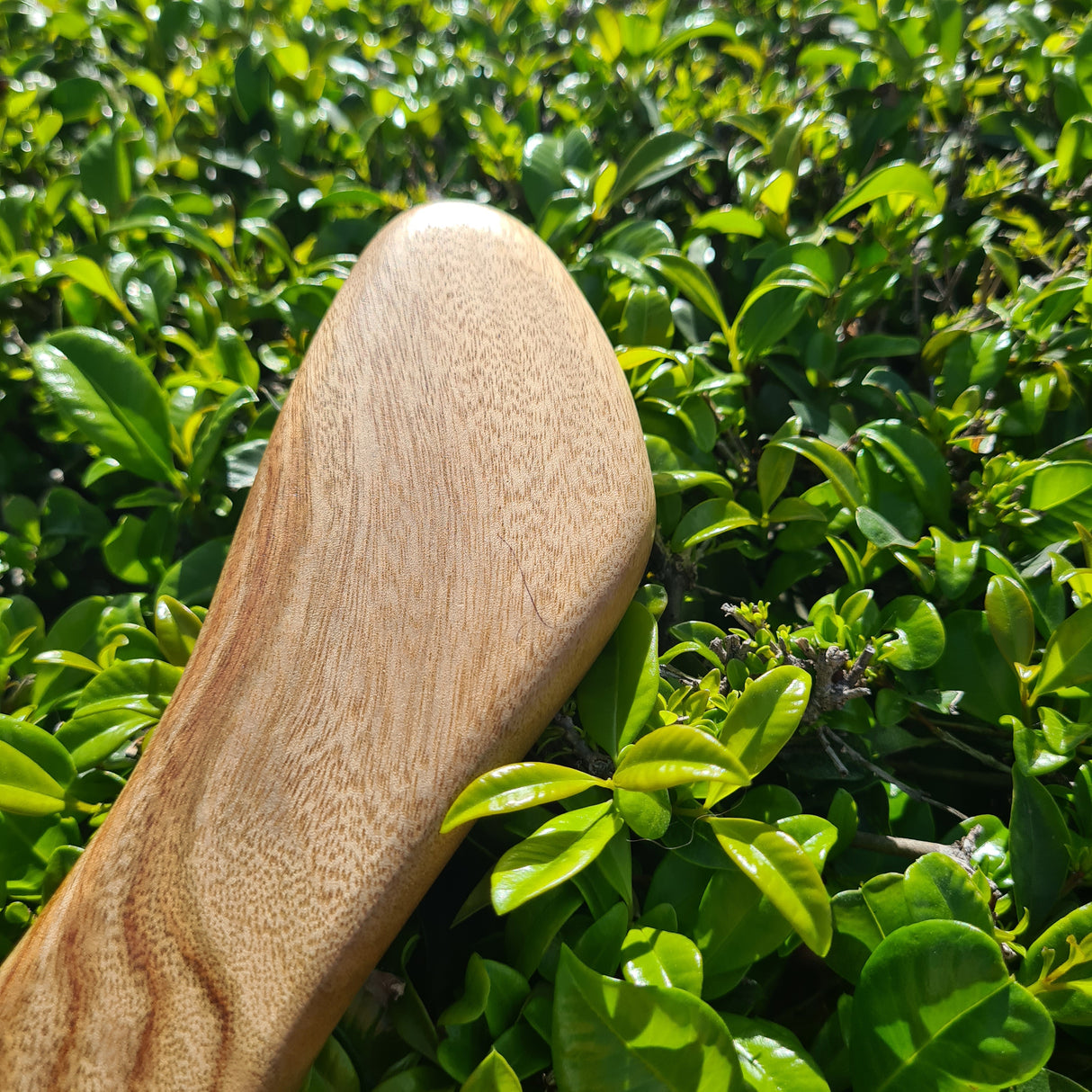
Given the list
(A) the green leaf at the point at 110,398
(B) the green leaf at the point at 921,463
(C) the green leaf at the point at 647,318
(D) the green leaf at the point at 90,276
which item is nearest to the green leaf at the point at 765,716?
(B) the green leaf at the point at 921,463

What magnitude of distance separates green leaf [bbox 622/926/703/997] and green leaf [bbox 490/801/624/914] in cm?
8

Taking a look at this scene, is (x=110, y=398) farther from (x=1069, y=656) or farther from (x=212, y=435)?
(x=1069, y=656)

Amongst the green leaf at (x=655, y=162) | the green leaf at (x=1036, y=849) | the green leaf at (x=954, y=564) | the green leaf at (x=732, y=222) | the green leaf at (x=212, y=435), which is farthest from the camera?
the green leaf at (x=655, y=162)

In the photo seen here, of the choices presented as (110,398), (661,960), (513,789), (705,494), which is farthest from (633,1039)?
(110,398)

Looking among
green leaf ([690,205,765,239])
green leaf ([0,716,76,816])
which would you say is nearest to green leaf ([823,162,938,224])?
green leaf ([690,205,765,239])

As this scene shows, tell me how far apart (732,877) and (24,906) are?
67 centimetres

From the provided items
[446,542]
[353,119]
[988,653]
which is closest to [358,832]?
[446,542]

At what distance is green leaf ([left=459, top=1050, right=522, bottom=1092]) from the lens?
0.56 metres

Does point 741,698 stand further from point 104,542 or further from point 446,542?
point 104,542

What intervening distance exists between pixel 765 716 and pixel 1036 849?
0.28 meters

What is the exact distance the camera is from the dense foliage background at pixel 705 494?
0.62 m

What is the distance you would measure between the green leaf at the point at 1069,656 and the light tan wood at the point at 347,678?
0.40 metres

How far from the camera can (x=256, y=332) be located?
133 cm

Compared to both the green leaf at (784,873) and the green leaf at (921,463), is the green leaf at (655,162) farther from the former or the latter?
the green leaf at (784,873)
